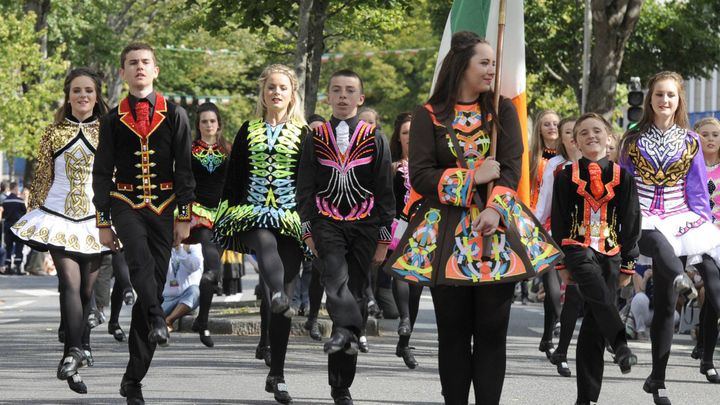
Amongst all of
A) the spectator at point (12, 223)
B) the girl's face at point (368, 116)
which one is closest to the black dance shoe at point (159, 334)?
the girl's face at point (368, 116)

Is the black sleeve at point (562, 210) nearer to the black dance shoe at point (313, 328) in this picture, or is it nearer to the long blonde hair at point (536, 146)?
the long blonde hair at point (536, 146)

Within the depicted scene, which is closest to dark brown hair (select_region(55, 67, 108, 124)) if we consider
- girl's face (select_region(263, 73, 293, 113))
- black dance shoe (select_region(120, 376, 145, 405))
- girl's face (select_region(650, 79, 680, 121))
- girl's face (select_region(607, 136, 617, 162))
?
girl's face (select_region(263, 73, 293, 113))

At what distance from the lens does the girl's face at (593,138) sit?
940 cm

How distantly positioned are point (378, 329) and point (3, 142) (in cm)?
2610

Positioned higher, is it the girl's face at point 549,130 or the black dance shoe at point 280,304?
the girl's face at point 549,130

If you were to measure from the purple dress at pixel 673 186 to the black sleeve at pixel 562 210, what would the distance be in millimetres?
954

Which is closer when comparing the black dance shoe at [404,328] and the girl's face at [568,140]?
the black dance shoe at [404,328]

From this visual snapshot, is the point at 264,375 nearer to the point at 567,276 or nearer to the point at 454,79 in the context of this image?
the point at 567,276

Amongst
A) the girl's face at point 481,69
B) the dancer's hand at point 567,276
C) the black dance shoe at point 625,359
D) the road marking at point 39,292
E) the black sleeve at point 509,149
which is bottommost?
the road marking at point 39,292

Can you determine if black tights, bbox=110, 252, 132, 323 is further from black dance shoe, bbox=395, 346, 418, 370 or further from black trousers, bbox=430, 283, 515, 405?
black trousers, bbox=430, 283, 515, 405

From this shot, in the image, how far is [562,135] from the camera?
12531mm

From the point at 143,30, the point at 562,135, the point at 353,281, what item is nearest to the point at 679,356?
the point at 562,135

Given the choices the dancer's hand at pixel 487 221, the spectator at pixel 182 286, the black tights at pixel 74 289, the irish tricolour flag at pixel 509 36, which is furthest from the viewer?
the spectator at pixel 182 286

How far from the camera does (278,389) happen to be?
905 cm
